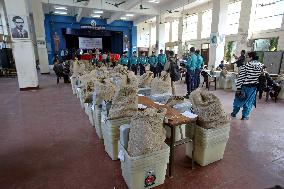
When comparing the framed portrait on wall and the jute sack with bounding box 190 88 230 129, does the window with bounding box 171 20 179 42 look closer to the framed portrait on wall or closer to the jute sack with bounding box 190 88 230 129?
the framed portrait on wall

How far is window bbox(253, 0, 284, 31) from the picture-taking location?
9547 millimetres

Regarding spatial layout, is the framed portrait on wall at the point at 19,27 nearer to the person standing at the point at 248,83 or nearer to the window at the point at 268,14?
the person standing at the point at 248,83

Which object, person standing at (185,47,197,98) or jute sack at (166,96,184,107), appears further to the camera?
person standing at (185,47,197,98)

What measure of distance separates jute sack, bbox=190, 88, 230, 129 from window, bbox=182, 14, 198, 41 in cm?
1453

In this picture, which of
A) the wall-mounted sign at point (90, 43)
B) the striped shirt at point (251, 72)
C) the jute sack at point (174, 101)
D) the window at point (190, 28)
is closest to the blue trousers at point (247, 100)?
the striped shirt at point (251, 72)

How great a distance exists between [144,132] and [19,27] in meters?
7.07

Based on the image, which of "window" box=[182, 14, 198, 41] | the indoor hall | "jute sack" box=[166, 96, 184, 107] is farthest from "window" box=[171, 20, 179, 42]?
"jute sack" box=[166, 96, 184, 107]

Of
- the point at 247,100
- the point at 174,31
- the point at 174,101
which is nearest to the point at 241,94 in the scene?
the point at 247,100

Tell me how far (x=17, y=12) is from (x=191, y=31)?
512 inches

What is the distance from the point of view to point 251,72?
3.66 m

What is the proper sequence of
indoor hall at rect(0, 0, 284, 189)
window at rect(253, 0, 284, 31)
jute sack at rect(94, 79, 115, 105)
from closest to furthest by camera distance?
indoor hall at rect(0, 0, 284, 189) → jute sack at rect(94, 79, 115, 105) → window at rect(253, 0, 284, 31)

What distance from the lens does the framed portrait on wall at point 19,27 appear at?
659 centimetres

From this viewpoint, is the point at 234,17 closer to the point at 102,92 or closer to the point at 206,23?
the point at 206,23

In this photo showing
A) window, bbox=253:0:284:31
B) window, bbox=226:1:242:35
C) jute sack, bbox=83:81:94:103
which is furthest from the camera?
window, bbox=226:1:242:35
